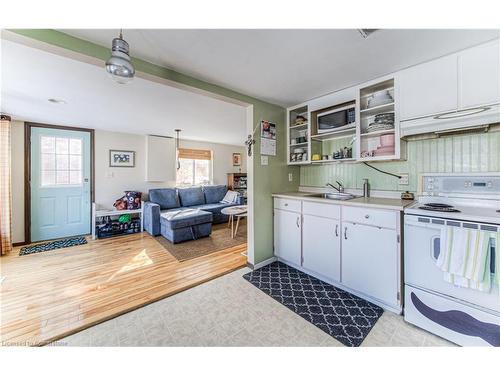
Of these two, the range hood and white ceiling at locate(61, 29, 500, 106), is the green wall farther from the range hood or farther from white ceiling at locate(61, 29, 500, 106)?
the range hood

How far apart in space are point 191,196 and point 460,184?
4.70 metres

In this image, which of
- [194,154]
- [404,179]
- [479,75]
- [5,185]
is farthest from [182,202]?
[479,75]

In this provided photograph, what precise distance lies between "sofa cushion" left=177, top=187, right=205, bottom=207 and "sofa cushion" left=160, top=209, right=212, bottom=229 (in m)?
1.08

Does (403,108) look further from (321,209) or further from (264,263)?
(264,263)

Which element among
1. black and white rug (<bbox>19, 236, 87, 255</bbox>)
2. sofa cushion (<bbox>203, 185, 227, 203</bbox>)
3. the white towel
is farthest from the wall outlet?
black and white rug (<bbox>19, 236, 87, 255</bbox>)

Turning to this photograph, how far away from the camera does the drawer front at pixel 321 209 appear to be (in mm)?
2020

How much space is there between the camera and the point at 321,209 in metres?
2.14

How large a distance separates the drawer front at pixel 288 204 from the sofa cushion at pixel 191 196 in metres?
2.94

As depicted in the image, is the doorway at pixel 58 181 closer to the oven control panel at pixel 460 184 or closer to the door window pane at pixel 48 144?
the door window pane at pixel 48 144

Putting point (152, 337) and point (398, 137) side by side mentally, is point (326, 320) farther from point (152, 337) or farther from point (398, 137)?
point (398, 137)

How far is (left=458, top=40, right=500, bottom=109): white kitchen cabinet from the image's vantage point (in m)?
1.40

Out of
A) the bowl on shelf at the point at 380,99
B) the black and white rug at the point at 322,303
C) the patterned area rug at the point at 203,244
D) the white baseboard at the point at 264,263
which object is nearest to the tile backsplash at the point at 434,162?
the bowl on shelf at the point at 380,99
